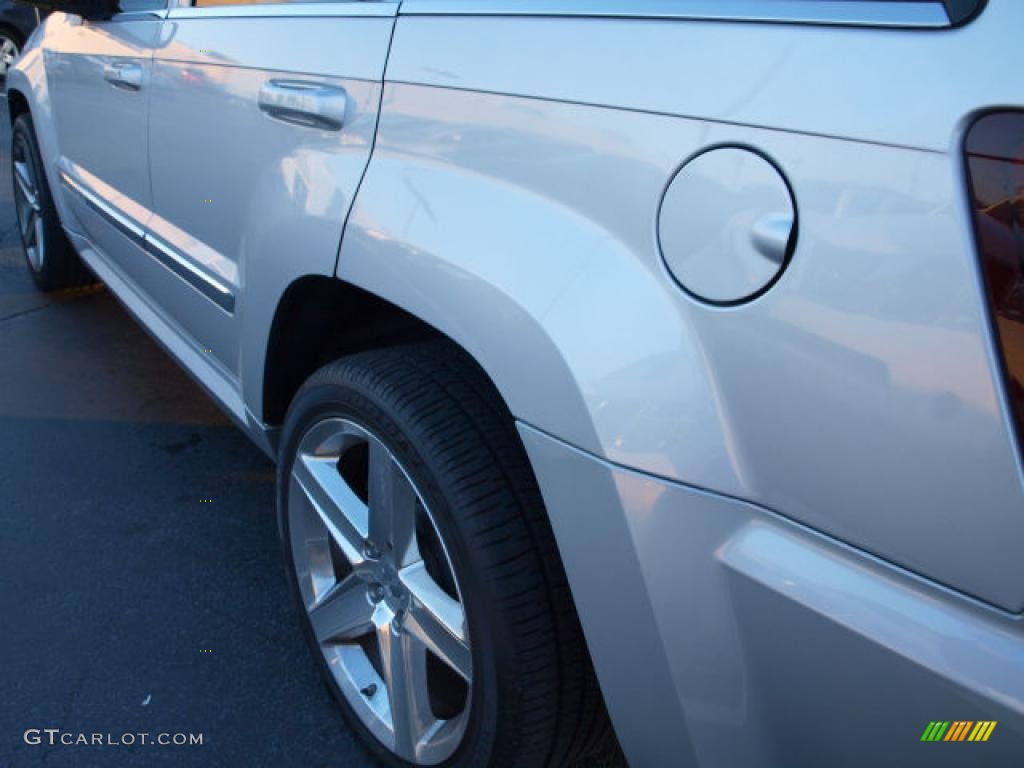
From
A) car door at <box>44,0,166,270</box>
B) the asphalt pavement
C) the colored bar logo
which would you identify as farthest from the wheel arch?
the colored bar logo

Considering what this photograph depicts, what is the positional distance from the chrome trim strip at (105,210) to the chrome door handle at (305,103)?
104 cm

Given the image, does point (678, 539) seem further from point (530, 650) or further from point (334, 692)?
point (334, 692)

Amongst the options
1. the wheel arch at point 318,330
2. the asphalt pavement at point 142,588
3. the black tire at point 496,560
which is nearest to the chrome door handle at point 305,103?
the wheel arch at point 318,330

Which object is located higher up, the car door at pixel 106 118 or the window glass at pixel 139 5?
the window glass at pixel 139 5

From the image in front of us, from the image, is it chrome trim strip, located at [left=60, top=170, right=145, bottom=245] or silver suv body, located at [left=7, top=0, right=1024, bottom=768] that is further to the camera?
chrome trim strip, located at [left=60, top=170, right=145, bottom=245]

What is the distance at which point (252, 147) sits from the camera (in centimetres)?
187

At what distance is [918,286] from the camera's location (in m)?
0.90

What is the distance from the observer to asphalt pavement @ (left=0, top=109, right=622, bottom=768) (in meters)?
1.94

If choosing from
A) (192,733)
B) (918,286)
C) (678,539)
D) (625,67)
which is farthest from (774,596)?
(192,733)

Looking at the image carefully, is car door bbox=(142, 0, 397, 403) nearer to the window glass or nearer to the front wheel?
the window glass

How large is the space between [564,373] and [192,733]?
1314 millimetres

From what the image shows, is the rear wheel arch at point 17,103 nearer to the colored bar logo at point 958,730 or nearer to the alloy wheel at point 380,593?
the alloy wheel at point 380,593

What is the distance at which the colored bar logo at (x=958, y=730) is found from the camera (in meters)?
0.90

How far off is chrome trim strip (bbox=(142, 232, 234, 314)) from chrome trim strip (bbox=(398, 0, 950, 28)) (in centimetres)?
107
